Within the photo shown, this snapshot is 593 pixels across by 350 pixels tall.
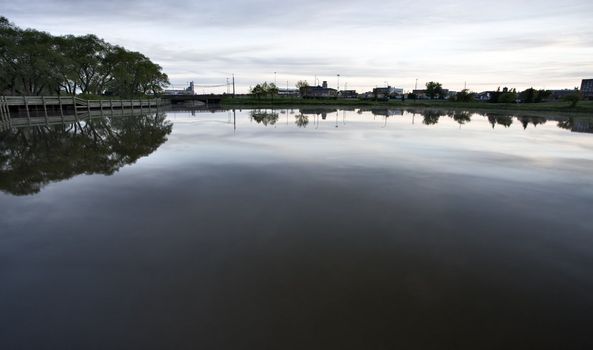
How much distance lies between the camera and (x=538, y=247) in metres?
6.30

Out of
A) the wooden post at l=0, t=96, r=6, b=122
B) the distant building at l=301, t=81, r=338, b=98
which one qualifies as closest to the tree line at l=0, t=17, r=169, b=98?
the wooden post at l=0, t=96, r=6, b=122

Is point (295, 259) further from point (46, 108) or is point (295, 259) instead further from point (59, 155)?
point (46, 108)

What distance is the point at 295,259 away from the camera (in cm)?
581

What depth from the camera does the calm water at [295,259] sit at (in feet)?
13.6

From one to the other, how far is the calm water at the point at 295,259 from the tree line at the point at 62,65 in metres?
43.9

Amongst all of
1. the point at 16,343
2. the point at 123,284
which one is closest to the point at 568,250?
the point at 123,284

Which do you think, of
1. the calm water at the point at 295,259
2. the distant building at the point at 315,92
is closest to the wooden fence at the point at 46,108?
the calm water at the point at 295,259

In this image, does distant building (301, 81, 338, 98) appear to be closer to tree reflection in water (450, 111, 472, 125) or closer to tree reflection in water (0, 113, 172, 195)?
tree reflection in water (450, 111, 472, 125)

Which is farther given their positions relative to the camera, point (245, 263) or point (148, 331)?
point (245, 263)

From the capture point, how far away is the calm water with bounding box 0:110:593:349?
4137 mm

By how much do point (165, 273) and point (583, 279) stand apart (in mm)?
7048

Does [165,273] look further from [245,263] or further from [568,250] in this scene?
[568,250]

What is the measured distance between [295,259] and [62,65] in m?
56.6

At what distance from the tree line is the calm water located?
144 feet
